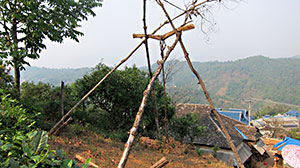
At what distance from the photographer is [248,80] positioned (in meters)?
103

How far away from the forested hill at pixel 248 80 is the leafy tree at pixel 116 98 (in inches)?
2497

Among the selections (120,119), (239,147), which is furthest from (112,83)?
(239,147)

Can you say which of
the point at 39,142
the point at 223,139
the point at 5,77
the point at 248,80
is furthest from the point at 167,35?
the point at 248,80

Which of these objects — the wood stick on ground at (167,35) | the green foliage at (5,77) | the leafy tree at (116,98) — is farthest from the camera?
the leafy tree at (116,98)

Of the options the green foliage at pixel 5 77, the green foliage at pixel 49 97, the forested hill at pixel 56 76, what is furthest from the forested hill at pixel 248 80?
the green foliage at pixel 5 77

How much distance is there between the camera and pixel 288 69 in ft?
362

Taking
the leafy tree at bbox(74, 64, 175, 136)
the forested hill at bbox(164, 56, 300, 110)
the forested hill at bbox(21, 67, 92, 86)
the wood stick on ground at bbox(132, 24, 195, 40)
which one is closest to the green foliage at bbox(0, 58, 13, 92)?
the leafy tree at bbox(74, 64, 175, 136)

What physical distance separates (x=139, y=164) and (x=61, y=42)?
3.99 metres

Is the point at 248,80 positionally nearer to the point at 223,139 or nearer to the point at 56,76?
the point at 56,76

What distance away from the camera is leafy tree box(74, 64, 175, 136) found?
9.45 m

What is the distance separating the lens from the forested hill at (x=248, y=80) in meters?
84.3

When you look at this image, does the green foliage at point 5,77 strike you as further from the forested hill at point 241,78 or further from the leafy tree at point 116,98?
the forested hill at point 241,78

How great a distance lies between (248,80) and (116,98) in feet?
344

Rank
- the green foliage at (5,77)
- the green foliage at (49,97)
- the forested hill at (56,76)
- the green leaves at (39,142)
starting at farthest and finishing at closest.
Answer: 1. the forested hill at (56,76)
2. the green foliage at (49,97)
3. the green foliage at (5,77)
4. the green leaves at (39,142)
